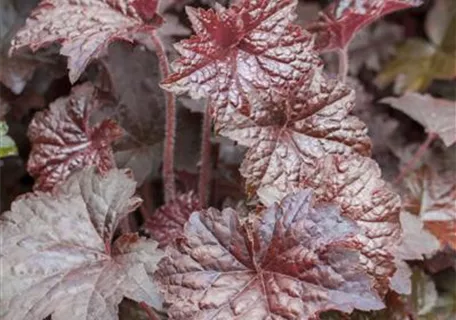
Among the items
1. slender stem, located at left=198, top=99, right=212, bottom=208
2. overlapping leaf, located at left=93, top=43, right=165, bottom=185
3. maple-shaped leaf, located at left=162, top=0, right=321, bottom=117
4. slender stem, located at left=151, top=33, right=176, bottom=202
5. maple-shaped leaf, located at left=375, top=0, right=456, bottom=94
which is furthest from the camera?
maple-shaped leaf, located at left=375, top=0, right=456, bottom=94

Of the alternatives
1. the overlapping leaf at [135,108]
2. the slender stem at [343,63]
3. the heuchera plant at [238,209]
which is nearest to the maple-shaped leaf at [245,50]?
the heuchera plant at [238,209]

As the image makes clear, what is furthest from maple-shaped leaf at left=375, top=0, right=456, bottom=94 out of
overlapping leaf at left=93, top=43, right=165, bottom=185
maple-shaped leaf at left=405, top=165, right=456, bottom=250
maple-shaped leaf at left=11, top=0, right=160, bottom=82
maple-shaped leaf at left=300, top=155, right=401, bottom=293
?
maple-shaped leaf at left=11, top=0, right=160, bottom=82

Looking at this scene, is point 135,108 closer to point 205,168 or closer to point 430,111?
point 205,168

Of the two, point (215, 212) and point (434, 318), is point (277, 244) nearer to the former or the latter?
point (215, 212)

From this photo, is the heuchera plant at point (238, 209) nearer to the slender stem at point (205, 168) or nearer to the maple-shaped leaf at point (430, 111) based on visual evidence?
the slender stem at point (205, 168)

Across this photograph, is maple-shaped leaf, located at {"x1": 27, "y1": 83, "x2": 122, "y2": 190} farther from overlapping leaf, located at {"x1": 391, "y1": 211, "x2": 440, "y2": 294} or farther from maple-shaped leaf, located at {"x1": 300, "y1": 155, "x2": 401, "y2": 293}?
overlapping leaf, located at {"x1": 391, "y1": 211, "x2": 440, "y2": 294}

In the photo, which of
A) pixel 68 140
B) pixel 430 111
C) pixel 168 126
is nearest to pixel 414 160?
pixel 430 111
